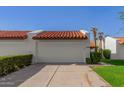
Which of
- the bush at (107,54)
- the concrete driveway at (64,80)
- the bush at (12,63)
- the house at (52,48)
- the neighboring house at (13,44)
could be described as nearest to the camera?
the concrete driveway at (64,80)

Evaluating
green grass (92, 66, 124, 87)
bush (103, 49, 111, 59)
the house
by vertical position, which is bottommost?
bush (103, 49, 111, 59)

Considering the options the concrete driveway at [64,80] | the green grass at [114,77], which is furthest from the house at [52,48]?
the concrete driveway at [64,80]

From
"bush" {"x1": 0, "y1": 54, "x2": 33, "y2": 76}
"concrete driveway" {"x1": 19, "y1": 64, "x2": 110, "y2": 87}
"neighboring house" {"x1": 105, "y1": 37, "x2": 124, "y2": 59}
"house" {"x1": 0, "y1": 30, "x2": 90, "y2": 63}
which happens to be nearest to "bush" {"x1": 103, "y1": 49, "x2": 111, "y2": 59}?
"neighboring house" {"x1": 105, "y1": 37, "x2": 124, "y2": 59}

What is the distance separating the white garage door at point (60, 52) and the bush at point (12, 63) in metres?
2.33

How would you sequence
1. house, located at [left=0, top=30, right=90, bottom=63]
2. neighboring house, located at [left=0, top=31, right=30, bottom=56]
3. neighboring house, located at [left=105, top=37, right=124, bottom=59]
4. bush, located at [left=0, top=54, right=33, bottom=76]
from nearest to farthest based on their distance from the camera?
bush, located at [left=0, top=54, right=33, bottom=76] → house, located at [left=0, top=30, right=90, bottom=63] → neighboring house, located at [left=0, top=31, right=30, bottom=56] → neighboring house, located at [left=105, top=37, right=124, bottom=59]

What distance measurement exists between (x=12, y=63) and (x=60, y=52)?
348 inches

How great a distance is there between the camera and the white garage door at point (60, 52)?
86.7 ft

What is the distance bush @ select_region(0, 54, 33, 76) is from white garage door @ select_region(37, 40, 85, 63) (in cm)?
233

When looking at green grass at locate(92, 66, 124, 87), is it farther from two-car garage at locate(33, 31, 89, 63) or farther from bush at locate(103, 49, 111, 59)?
bush at locate(103, 49, 111, 59)

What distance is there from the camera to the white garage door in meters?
26.4

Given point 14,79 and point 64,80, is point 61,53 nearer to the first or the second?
point 14,79

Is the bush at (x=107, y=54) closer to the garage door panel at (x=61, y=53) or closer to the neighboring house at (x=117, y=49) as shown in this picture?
the neighboring house at (x=117, y=49)

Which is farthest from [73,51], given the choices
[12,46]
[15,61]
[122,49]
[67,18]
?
[122,49]
